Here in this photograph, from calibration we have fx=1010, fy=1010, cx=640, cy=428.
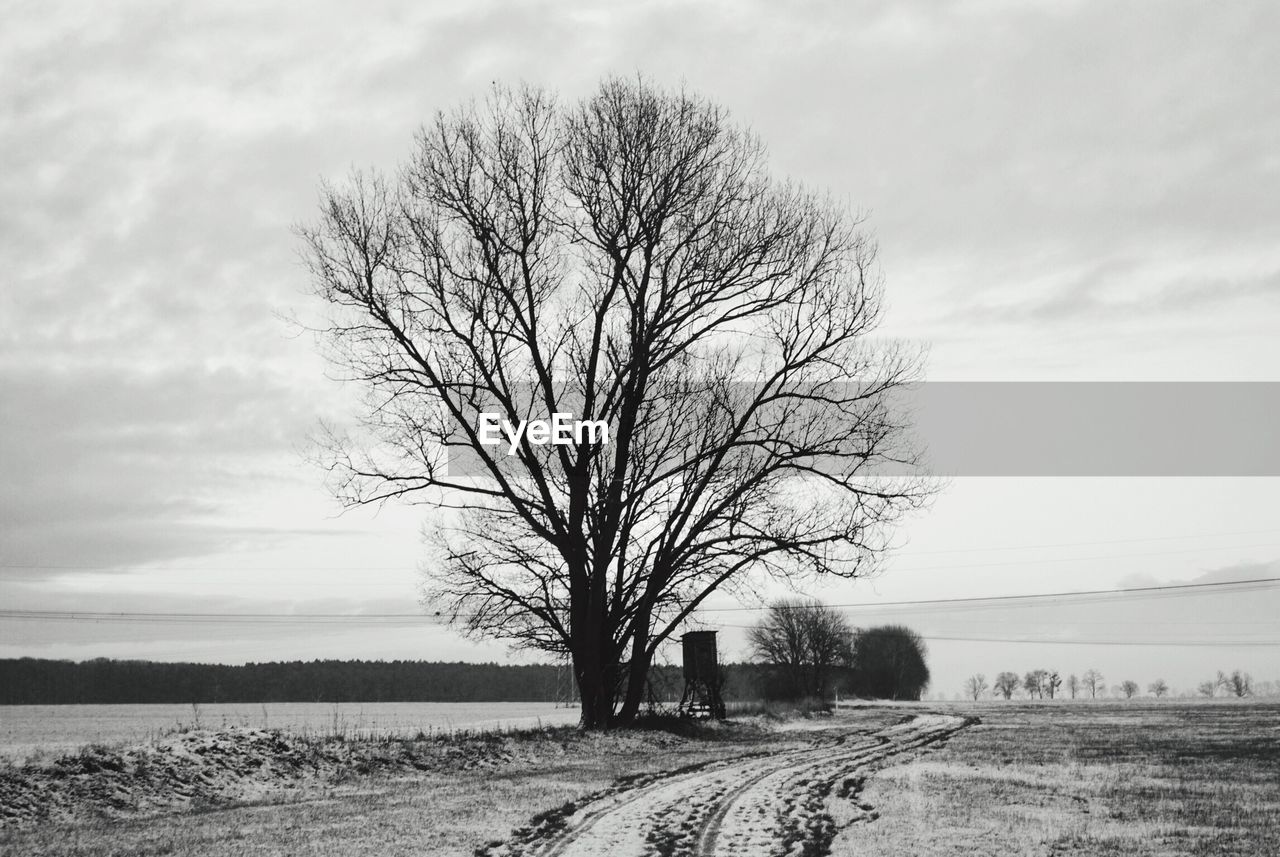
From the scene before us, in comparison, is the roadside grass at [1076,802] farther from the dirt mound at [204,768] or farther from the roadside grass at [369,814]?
the dirt mound at [204,768]

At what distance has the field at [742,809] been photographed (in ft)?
35.1

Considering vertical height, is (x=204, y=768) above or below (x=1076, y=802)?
above

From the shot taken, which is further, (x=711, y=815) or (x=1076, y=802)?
(x=1076, y=802)

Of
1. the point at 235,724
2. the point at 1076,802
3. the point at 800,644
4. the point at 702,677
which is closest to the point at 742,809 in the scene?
the point at 1076,802

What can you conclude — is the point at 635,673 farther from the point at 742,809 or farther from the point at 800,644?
the point at 800,644

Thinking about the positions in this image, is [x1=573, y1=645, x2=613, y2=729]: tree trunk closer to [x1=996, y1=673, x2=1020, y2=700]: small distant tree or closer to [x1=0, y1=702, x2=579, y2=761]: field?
[x1=0, y1=702, x2=579, y2=761]: field

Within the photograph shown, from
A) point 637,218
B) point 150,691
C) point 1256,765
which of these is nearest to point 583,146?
point 637,218

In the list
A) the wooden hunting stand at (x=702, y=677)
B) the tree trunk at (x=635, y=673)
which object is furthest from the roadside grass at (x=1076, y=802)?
the wooden hunting stand at (x=702, y=677)

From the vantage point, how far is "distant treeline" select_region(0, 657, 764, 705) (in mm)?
109688

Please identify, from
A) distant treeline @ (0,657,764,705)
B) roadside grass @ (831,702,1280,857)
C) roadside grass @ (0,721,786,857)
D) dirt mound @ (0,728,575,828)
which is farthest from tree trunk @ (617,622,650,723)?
distant treeline @ (0,657,764,705)

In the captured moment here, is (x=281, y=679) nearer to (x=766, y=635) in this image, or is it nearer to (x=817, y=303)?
(x=766, y=635)

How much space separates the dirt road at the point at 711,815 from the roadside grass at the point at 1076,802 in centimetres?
45

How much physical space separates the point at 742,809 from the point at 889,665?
120942 mm

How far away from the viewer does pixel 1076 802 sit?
1373 cm
